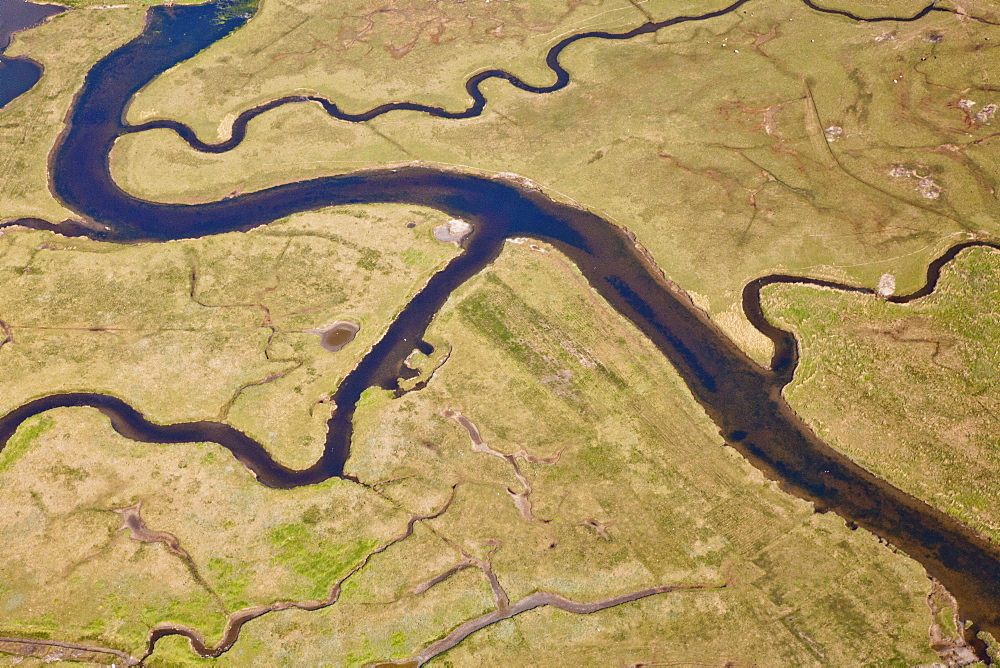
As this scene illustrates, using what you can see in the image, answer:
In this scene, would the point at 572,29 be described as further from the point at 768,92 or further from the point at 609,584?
the point at 609,584

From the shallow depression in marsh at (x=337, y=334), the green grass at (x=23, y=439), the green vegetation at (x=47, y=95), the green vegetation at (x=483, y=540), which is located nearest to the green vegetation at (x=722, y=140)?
the green vegetation at (x=47, y=95)

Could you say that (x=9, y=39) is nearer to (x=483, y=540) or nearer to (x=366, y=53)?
(x=366, y=53)

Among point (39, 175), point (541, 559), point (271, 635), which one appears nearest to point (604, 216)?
point (541, 559)

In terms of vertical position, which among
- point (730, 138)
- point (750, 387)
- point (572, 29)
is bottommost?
point (750, 387)

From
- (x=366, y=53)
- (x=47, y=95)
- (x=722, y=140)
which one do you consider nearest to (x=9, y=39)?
(x=47, y=95)

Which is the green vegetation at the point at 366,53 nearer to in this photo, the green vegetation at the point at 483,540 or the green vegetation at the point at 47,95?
the green vegetation at the point at 47,95

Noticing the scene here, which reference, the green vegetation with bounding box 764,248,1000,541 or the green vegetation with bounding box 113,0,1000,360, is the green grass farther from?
the green vegetation with bounding box 764,248,1000,541
